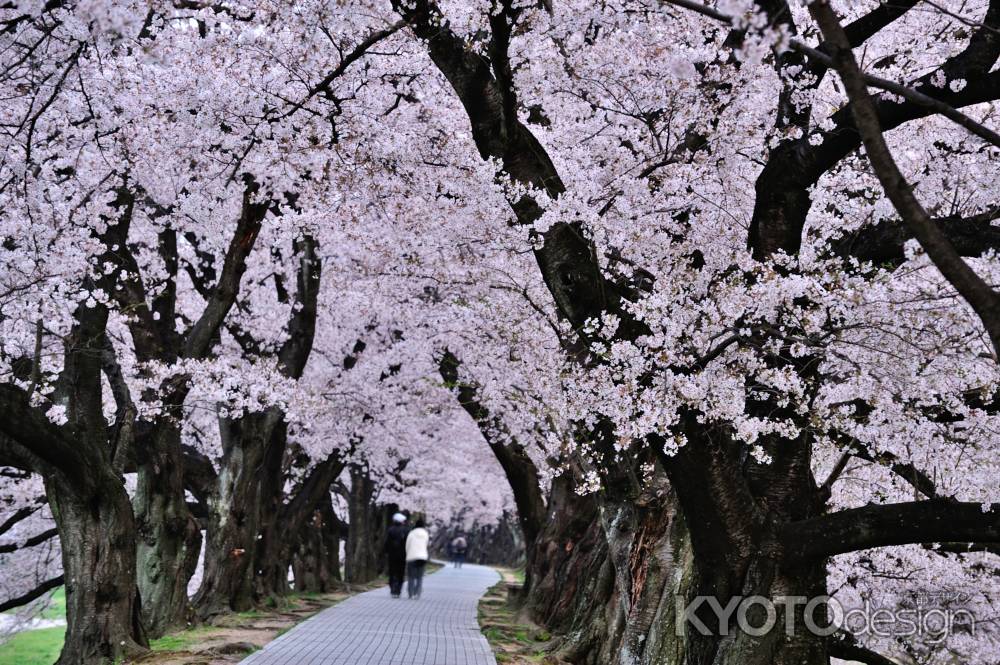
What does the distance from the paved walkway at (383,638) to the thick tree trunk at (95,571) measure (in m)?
1.56

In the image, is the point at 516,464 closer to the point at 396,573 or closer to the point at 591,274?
the point at 396,573

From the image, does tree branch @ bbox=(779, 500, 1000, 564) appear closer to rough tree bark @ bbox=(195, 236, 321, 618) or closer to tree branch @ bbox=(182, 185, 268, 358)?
tree branch @ bbox=(182, 185, 268, 358)

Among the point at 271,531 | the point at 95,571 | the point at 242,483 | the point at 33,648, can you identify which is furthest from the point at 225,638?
the point at 33,648

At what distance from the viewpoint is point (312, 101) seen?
36.3 ft

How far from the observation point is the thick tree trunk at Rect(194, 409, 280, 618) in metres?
15.0

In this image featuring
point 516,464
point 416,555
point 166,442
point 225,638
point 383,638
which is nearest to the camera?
point 225,638

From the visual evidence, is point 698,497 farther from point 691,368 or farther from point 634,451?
point 634,451

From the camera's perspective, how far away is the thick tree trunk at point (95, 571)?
33.8 feet

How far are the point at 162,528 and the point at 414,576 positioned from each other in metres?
9.62

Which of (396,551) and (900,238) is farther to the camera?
(396,551)

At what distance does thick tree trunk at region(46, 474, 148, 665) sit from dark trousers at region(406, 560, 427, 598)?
11.3m

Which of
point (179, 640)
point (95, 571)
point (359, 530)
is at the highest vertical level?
point (359, 530)

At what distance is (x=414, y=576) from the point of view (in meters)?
21.7

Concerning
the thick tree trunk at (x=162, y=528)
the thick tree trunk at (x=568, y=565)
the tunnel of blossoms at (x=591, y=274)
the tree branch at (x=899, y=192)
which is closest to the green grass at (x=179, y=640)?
the thick tree trunk at (x=162, y=528)
